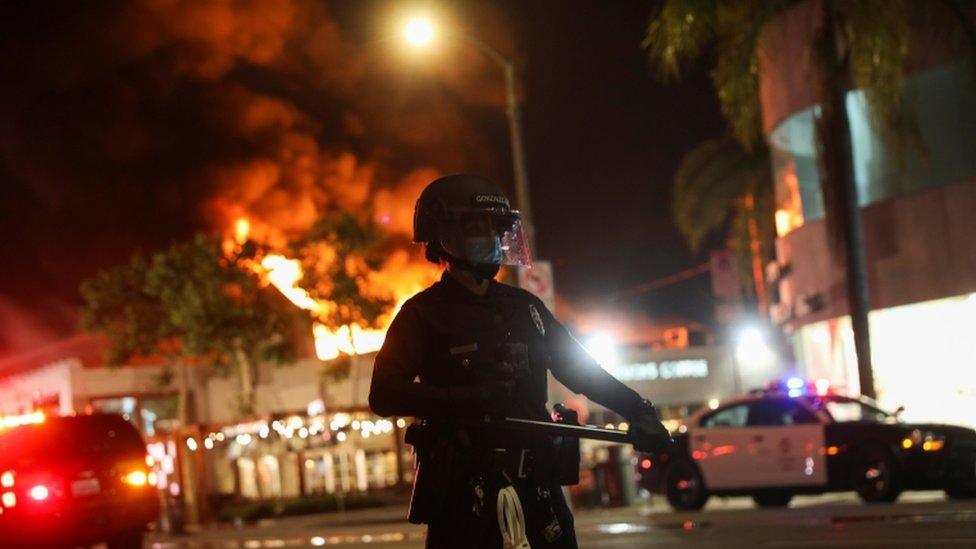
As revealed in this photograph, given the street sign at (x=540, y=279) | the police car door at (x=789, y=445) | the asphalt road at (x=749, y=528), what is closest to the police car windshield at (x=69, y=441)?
the asphalt road at (x=749, y=528)

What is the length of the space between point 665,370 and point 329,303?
13.4 meters

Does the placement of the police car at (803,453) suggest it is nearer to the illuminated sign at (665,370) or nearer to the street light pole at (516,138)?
the street light pole at (516,138)

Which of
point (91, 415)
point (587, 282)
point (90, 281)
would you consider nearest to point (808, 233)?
point (91, 415)

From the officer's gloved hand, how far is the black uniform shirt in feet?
0.13

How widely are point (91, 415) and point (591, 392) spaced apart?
41.3 feet

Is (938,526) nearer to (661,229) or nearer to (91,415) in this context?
(91,415)

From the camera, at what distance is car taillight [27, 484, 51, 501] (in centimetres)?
1566

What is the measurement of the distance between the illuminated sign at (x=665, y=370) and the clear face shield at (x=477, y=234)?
140 feet

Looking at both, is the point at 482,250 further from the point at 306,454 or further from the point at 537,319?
the point at 306,454

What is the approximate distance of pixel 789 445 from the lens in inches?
731

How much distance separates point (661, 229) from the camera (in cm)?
6291

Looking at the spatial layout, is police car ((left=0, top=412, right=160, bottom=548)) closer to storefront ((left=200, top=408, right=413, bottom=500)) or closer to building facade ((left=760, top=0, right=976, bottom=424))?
building facade ((left=760, top=0, right=976, bottom=424))

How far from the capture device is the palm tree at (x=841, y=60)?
884 inches

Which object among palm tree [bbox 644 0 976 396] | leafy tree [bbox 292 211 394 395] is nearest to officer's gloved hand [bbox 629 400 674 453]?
palm tree [bbox 644 0 976 396]
